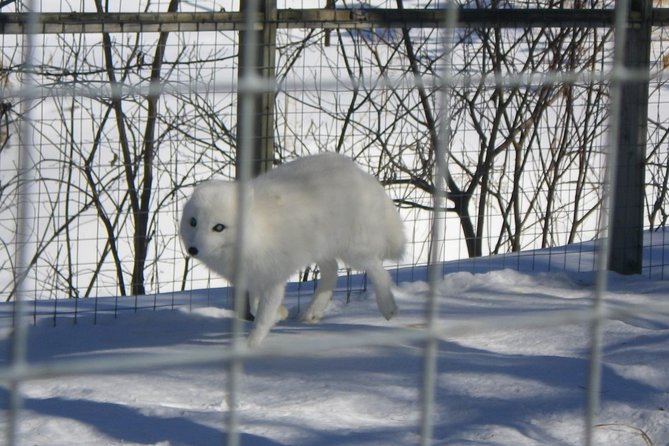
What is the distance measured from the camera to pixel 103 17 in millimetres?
3932

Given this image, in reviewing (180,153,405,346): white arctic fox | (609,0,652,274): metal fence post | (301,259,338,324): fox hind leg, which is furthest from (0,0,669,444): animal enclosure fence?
(301,259,338,324): fox hind leg

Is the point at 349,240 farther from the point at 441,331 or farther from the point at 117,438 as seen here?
the point at 441,331

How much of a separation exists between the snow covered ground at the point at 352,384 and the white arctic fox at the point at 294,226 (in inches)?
9.3

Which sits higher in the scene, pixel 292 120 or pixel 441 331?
pixel 292 120

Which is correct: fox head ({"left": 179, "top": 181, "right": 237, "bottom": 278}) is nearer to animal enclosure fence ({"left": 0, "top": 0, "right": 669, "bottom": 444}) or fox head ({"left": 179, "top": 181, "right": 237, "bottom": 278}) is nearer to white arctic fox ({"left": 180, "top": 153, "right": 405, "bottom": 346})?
white arctic fox ({"left": 180, "top": 153, "right": 405, "bottom": 346})

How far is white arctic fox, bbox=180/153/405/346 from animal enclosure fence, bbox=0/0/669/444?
338mm

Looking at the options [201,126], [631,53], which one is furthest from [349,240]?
[201,126]

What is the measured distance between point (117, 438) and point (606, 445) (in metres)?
1.17

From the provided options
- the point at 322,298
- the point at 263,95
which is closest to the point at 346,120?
the point at 263,95

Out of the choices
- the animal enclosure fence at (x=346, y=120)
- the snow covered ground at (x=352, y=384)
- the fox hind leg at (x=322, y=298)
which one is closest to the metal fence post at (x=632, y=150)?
the animal enclosure fence at (x=346, y=120)

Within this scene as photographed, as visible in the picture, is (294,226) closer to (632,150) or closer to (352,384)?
(352,384)

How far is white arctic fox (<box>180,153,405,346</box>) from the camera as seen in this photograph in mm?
3367

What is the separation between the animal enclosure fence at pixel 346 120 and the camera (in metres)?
4.38

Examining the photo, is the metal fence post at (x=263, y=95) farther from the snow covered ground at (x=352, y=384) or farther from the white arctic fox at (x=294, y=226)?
the snow covered ground at (x=352, y=384)
